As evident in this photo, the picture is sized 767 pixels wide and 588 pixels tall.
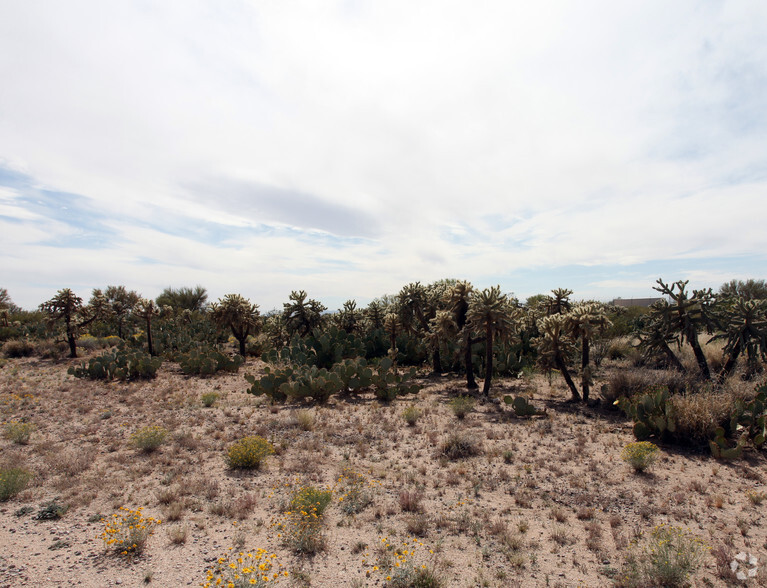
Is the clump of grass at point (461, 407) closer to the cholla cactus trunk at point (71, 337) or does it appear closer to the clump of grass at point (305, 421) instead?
the clump of grass at point (305, 421)

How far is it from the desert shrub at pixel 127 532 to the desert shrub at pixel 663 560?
595 cm

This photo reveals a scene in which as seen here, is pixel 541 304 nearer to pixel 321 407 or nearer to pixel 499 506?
pixel 321 407

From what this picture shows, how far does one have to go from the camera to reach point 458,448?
28.9ft

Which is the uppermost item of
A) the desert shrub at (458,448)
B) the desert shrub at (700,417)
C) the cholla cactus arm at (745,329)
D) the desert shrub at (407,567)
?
the cholla cactus arm at (745,329)

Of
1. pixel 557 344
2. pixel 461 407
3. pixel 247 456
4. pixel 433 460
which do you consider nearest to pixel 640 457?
pixel 433 460

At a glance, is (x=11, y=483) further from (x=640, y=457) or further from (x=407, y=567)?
(x=640, y=457)

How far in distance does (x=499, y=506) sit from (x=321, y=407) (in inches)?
298

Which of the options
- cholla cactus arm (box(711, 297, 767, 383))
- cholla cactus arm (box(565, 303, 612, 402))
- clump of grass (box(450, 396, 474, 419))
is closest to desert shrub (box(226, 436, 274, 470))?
clump of grass (box(450, 396, 474, 419))

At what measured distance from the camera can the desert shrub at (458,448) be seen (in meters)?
8.70

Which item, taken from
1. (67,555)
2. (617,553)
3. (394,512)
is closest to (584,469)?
(617,553)

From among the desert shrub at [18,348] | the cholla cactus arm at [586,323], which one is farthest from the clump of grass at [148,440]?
the desert shrub at [18,348]

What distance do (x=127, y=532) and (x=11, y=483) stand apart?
2.83 m

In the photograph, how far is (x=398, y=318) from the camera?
1955 cm

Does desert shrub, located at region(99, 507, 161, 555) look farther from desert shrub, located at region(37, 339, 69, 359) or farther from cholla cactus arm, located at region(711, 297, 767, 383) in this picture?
desert shrub, located at region(37, 339, 69, 359)
